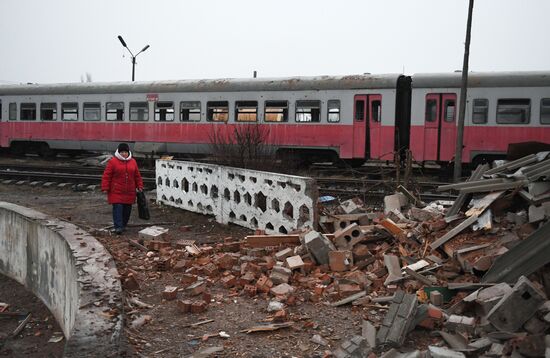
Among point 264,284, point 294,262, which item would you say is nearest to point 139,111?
point 294,262

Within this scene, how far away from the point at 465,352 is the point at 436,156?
13327mm

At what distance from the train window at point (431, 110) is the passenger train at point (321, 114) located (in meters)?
0.03

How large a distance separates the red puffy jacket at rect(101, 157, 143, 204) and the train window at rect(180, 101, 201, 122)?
Result: 35.3 ft

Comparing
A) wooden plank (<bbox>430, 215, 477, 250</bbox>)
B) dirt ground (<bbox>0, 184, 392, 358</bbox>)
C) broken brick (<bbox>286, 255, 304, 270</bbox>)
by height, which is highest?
wooden plank (<bbox>430, 215, 477, 250</bbox>)

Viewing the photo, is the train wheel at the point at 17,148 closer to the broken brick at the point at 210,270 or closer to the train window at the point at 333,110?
the train window at the point at 333,110

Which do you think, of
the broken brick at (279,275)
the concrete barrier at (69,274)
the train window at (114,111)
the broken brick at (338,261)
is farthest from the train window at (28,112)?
the broken brick at (338,261)

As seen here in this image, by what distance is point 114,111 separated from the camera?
68.2 ft

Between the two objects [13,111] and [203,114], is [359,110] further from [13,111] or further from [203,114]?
[13,111]

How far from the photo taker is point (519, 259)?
443 centimetres

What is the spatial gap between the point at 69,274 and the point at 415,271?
370 centimetres

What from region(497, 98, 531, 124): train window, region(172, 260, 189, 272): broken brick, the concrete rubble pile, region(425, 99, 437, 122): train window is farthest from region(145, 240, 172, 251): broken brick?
region(497, 98, 531, 124): train window

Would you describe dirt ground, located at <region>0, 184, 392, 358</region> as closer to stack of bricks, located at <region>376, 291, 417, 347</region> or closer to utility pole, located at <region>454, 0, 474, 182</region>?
stack of bricks, located at <region>376, 291, 417, 347</region>

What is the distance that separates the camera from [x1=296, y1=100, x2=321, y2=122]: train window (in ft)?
56.4

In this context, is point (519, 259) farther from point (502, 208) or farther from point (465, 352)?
point (502, 208)
